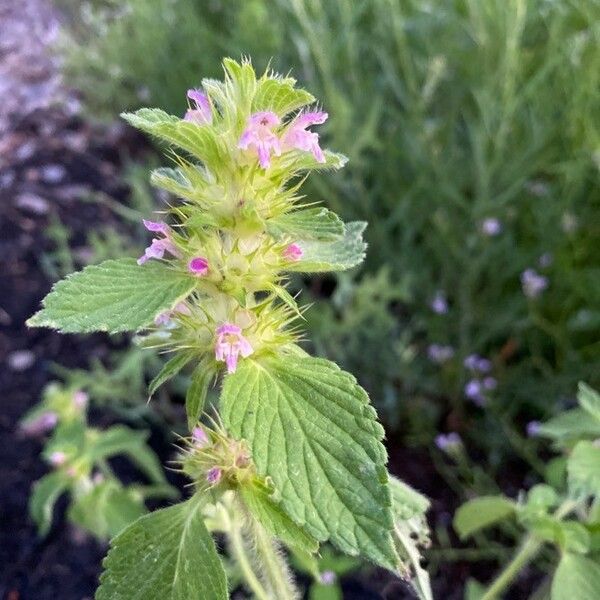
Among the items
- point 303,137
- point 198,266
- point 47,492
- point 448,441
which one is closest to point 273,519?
point 198,266

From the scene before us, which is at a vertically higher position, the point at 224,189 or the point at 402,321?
the point at 224,189

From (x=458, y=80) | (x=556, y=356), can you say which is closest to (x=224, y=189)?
(x=556, y=356)

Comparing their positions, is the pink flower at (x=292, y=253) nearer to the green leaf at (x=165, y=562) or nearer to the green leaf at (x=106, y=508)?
the green leaf at (x=165, y=562)

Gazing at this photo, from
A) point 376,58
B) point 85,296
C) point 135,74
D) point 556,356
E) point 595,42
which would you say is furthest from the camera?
point 135,74

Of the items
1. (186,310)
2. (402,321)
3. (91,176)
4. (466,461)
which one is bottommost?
(466,461)

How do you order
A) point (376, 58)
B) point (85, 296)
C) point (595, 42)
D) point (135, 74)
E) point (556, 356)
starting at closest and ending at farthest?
point (85, 296) < point (595, 42) < point (556, 356) < point (376, 58) < point (135, 74)

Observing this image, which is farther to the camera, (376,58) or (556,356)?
(376,58)

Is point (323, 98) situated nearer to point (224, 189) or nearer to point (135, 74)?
point (135, 74)
